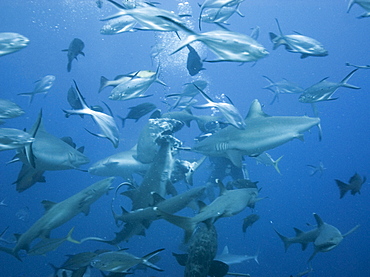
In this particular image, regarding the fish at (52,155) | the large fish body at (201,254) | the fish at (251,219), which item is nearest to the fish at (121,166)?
the fish at (52,155)

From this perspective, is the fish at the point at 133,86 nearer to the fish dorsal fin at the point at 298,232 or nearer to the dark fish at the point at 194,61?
the dark fish at the point at 194,61

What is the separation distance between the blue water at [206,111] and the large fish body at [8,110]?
987cm

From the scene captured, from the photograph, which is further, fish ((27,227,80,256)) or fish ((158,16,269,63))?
fish ((27,227,80,256))

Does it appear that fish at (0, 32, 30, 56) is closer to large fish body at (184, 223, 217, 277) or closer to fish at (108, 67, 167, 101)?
fish at (108, 67, 167, 101)

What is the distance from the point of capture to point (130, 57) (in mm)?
43312

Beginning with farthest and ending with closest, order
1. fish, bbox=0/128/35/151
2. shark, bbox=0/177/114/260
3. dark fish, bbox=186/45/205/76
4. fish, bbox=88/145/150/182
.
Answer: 1. fish, bbox=88/145/150/182
2. dark fish, bbox=186/45/205/76
3. shark, bbox=0/177/114/260
4. fish, bbox=0/128/35/151

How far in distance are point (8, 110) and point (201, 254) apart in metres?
3.31

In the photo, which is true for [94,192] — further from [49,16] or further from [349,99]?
[349,99]

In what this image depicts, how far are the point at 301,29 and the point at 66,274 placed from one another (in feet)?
132

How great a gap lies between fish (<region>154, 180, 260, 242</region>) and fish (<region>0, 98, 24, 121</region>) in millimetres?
2638

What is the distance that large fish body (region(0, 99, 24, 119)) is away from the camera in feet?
12.5

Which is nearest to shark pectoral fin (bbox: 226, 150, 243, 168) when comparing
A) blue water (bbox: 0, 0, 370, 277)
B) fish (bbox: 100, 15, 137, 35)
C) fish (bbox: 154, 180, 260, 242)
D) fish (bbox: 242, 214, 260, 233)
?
fish (bbox: 154, 180, 260, 242)

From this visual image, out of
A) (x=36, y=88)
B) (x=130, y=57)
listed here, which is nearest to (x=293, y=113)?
(x=130, y=57)

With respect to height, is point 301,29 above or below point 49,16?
above
